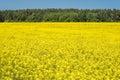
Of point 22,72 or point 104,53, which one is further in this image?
point 104,53

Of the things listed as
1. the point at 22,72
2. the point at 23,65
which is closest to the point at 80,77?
the point at 22,72

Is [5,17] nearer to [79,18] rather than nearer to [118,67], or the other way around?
[79,18]

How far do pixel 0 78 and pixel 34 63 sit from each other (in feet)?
8.14

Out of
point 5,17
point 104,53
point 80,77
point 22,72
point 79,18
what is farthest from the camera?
point 5,17

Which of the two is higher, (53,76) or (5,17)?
(53,76)

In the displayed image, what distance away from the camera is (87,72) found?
11.0 m

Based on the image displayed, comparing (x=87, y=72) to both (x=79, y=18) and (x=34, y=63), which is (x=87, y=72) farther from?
(x=79, y=18)

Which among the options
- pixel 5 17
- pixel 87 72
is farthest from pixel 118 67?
pixel 5 17

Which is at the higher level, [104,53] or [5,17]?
[104,53]

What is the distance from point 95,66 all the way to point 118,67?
2.11 ft

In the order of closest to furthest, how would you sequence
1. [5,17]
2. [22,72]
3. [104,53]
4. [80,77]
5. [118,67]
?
[80,77], [22,72], [118,67], [104,53], [5,17]

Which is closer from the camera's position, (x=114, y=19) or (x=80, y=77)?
(x=80, y=77)

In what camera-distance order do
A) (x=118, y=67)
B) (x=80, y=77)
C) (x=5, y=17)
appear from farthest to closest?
1. (x=5, y=17)
2. (x=118, y=67)
3. (x=80, y=77)

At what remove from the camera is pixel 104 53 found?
1608 cm
